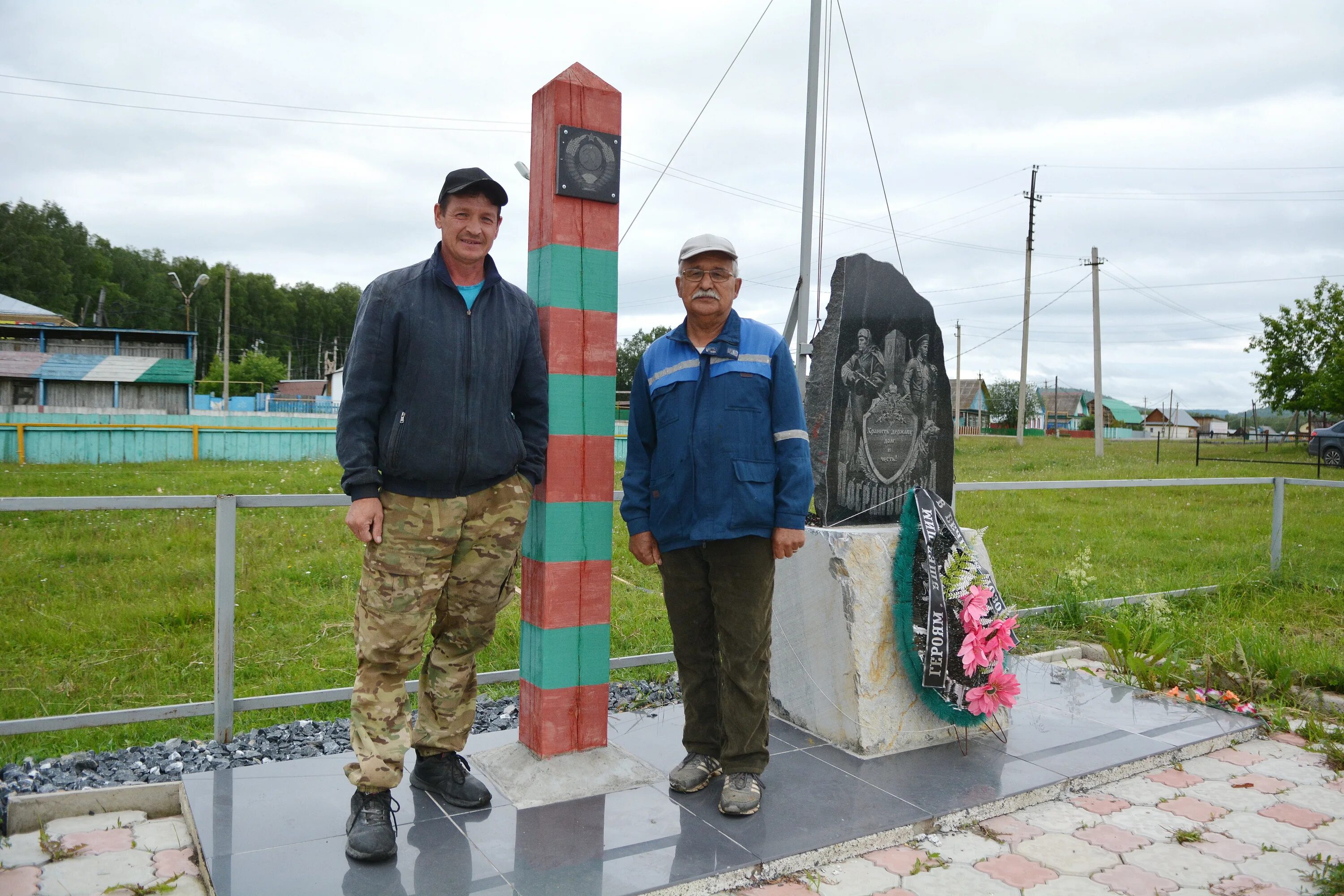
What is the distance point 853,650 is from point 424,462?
1.95 meters

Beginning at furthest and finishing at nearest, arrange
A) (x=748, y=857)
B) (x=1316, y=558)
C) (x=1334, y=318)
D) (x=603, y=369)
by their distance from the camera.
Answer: (x=1334, y=318)
(x=1316, y=558)
(x=603, y=369)
(x=748, y=857)

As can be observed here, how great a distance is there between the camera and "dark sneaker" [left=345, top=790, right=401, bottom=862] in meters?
2.64

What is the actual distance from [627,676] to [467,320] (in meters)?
2.72

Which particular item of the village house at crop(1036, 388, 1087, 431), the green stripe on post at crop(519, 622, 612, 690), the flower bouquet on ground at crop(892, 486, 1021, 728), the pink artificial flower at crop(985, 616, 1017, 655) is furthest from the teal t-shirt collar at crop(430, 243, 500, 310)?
the village house at crop(1036, 388, 1087, 431)

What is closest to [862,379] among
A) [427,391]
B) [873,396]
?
[873,396]

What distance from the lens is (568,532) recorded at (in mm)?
3320

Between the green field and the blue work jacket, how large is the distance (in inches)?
85.5

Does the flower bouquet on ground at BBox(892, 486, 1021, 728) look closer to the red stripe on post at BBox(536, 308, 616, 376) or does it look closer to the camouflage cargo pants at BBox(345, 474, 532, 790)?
the red stripe on post at BBox(536, 308, 616, 376)

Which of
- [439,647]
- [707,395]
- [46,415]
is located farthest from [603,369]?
[46,415]

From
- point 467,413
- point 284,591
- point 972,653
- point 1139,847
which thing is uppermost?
point 467,413

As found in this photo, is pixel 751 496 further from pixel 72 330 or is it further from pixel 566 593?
pixel 72 330

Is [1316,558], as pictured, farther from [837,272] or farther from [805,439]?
[805,439]

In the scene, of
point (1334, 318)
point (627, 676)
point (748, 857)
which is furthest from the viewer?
point (1334, 318)

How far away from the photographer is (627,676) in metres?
4.96
